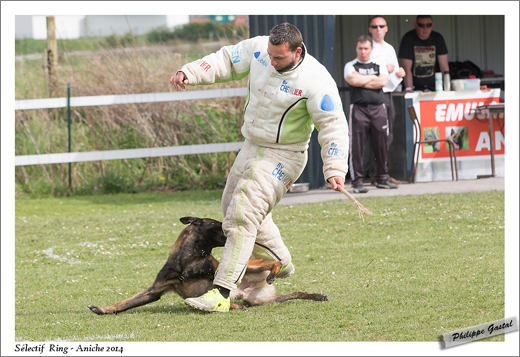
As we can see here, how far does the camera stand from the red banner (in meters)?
11.3

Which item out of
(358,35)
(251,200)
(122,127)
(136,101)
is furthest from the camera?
(358,35)

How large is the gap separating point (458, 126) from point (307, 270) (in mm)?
5879

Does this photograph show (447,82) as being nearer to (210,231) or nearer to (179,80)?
(210,231)

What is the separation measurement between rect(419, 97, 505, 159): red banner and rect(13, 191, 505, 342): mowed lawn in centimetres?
170

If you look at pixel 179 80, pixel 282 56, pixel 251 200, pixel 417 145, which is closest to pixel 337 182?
pixel 251 200

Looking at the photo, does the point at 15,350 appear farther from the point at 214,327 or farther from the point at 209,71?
the point at 209,71

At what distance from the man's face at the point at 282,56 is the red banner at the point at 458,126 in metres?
6.71

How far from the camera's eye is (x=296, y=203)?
10125 millimetres

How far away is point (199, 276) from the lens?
209 inches

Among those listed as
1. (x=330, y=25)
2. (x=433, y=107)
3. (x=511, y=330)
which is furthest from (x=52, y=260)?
(x=433, y=107)

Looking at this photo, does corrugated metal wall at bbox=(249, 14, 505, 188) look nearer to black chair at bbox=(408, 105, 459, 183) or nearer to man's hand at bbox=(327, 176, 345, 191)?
black chair at bbox=(408, 105, 459, 183)

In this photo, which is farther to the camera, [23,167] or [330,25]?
[23,167]

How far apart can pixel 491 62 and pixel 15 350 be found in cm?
1197

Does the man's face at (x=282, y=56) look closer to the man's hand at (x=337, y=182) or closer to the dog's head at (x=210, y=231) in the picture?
the man's hand at (x=337, y=182)
